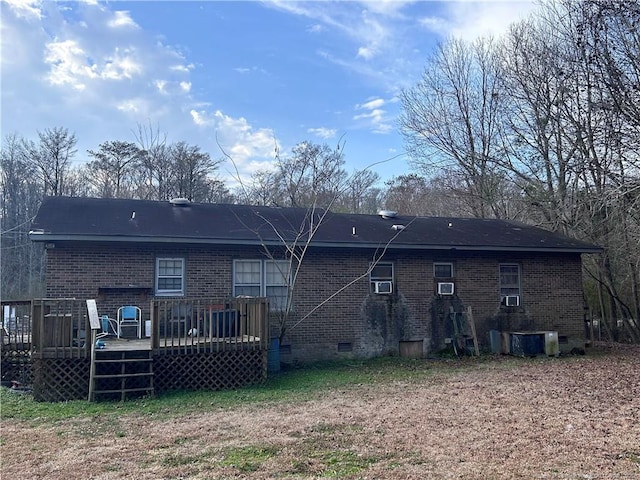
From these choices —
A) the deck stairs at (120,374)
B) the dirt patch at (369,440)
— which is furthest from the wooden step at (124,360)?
the dirt patch at (369,440)

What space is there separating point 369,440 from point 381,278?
7.93m

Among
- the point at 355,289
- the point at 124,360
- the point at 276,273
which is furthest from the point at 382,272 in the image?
the point at 124,360

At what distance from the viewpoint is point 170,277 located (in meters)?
12.3

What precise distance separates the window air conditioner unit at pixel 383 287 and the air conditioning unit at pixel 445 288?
138cm

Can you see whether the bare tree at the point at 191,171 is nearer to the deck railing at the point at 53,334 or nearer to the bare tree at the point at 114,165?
the bare tree at the point at 114,165

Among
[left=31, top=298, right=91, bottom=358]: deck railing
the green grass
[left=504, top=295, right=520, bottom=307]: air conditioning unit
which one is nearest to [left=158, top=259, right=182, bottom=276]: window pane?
[left=31, top=298, right=91, bottom=358]: deck railing

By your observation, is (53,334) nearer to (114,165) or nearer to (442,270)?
(442,270)

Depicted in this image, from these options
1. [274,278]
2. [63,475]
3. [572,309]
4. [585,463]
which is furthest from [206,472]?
[572,309]

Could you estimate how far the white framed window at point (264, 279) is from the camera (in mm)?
12883

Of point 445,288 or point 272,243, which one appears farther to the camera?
point 445,288

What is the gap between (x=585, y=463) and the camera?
5.28m

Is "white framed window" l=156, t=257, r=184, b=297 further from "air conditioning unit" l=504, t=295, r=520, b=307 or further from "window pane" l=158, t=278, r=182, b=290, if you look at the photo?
"air conditioning unit" l=504, t=295, r=520, b=307

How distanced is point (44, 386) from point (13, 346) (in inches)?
79.7

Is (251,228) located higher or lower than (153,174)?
lower
